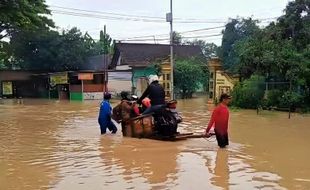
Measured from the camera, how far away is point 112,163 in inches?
365

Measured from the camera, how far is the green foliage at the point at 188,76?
134 ft

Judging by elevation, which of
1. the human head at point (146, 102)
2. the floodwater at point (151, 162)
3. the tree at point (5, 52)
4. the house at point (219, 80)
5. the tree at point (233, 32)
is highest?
the tree at point (233, 32)

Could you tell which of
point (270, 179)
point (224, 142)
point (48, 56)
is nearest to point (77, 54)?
point (48, 56)

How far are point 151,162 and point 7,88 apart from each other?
157 feet

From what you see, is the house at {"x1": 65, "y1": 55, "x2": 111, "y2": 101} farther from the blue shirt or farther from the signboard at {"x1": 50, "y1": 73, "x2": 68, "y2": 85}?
the blue shirt

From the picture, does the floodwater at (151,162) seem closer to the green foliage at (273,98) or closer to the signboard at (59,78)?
the green foliage at (273,98)

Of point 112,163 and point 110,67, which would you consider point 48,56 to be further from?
point 112,163

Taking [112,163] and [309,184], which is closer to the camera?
[309,184]

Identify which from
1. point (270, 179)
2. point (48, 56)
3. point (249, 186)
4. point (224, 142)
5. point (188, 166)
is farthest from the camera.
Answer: point (48, 56)

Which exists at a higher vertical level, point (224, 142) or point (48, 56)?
point (48, 56)

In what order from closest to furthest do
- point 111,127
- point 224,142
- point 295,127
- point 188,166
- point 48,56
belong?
point 188,166
point 224,142
point 111,127
point 295,127
point 48,56

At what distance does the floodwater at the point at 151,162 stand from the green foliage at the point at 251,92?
10540 millimetres

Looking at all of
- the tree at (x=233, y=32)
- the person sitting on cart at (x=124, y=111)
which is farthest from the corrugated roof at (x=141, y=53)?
the person sitting on cart at (x=124, y=111)

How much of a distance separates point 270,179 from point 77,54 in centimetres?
4746
